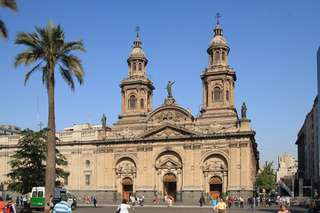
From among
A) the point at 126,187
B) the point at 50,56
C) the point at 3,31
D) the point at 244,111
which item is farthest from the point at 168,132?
the point at 3,31

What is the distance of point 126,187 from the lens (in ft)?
220

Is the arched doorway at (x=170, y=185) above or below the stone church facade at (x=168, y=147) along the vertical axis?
below

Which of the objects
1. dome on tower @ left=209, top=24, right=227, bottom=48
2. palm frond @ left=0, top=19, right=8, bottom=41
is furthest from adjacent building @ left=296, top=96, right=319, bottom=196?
palm frond @ left=0, top=19, right=8, bottom=41

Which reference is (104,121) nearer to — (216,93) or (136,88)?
(136,88)

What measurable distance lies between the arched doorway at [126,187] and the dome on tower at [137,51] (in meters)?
22.4

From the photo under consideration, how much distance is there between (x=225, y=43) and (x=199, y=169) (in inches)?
865

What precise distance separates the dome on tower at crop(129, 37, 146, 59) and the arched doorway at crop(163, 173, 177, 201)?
73.8 ft

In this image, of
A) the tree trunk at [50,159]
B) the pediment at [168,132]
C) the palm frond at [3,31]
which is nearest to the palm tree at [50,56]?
the tree trunk at [50,159]

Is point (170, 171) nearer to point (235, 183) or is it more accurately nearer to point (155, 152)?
point (155, 152)

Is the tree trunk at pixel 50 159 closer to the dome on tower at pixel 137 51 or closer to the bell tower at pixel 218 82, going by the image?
the bell tower at pixel 218 82

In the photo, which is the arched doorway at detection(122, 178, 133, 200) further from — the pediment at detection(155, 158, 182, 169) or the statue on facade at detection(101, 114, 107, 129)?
the statue on facade at detection(101, 114, 107, 129)

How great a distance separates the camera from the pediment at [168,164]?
6391cm

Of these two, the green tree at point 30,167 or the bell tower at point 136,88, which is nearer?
the green tree at point 30,167

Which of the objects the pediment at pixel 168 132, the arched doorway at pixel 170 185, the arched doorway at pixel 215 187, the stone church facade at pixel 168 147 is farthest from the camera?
the arched doorway at pixel 170 185
